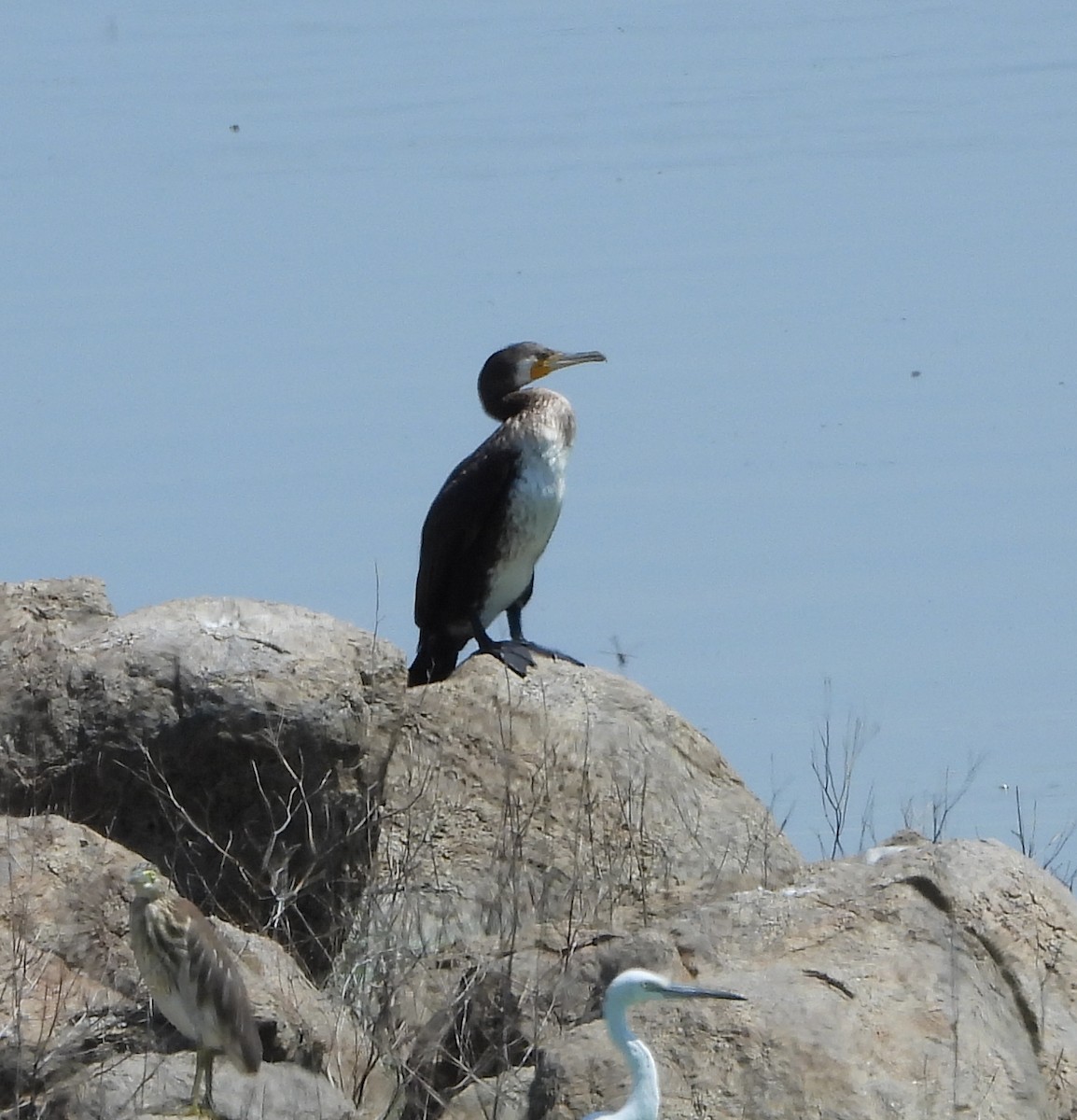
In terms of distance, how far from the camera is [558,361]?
43.2 ft

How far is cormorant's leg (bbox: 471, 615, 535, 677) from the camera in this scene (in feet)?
34.4

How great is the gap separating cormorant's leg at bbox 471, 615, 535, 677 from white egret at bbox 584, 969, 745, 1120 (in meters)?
4.06

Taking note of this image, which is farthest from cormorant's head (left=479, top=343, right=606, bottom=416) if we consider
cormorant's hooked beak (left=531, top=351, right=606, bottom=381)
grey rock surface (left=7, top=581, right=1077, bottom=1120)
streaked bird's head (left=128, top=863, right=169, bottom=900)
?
streaked bird's head (left=128, top=863, right=169, bottom=900)

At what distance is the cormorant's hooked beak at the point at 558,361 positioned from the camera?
1313 cm

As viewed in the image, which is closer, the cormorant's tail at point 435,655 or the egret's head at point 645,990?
the egret's head at point 645,990

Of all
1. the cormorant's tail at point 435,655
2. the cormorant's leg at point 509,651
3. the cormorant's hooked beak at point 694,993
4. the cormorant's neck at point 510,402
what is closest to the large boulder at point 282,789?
the cormorant's leg at point 509,651

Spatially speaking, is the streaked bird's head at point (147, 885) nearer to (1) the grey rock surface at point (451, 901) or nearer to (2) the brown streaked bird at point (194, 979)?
(2) the brown streaked bird at point (194, 979)

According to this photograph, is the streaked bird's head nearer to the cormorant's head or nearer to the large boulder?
the large boulder

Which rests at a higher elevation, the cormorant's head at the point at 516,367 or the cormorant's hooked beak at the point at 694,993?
→ the cormorant's head at the point at 516,367

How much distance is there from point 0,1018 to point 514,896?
1.64 meters

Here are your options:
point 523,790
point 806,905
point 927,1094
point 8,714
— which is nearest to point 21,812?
point 8,714

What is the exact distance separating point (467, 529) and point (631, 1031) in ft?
20.2

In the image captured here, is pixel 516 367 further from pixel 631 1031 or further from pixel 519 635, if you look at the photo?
pixel 631 1031

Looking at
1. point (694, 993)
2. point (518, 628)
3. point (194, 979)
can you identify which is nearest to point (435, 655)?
point (518, 628)
